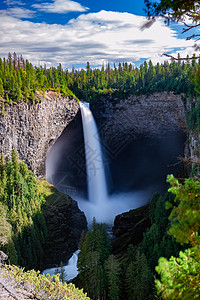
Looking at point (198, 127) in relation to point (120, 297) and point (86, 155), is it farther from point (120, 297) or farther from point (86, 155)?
point (86, 155)

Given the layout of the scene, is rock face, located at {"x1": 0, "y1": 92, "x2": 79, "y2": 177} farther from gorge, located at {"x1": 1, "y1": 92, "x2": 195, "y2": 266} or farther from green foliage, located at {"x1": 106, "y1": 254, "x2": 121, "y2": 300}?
green foliage, located at {"x1": 106, "y1": 254, "x2": 121, "y2": 300}

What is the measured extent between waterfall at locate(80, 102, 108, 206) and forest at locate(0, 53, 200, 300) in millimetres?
7141

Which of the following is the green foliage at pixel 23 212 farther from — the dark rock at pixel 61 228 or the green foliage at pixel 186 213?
the green foliage at pixel 186 213

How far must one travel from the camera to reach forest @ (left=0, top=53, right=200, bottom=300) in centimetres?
567

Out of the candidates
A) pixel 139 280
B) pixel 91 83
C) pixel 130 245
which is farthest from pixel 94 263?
pixel 91 83

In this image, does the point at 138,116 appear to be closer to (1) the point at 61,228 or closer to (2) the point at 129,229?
(2) the point at 129,229

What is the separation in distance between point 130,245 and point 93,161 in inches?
1289

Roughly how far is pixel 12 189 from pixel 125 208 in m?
24.5

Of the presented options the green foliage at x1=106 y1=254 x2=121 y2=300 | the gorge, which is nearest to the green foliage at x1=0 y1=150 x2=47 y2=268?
the gorge

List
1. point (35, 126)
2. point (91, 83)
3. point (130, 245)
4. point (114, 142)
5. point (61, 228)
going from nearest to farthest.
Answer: point (130, 245), point (61, 228), point (35, 126), point (114, 142), point (91, 83)

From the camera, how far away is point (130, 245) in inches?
1029

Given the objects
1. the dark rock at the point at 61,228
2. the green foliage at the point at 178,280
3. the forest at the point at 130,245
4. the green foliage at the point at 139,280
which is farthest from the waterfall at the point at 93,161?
the green foliage at the point at 178,280

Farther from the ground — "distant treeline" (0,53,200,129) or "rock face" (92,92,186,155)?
"distant treeline" (0,53,200,129)

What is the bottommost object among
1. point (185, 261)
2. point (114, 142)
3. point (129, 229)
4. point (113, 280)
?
point (129, 229)
